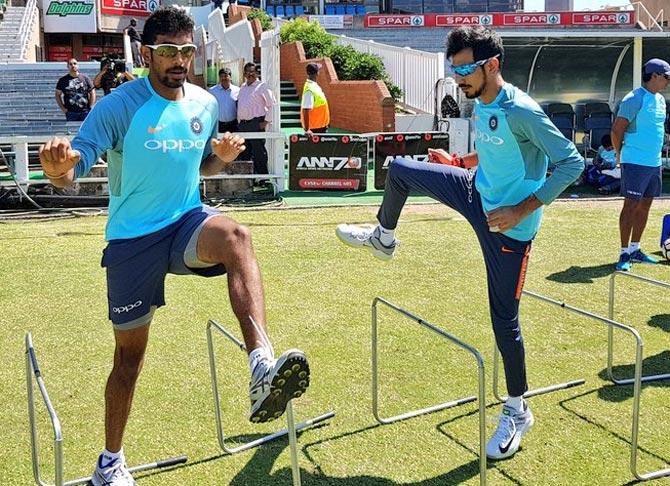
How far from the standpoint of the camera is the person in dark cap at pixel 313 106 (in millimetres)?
15369

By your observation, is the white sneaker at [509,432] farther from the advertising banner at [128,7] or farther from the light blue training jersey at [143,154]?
the advertising banner at [128,7]

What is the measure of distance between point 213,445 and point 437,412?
1.43 metres

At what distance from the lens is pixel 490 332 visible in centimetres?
692

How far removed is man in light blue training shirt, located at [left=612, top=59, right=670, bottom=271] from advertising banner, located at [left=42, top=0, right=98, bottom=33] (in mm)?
33379

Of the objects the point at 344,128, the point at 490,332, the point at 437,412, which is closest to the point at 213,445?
the point at 437,412

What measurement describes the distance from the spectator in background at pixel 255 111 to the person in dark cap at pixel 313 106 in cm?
70

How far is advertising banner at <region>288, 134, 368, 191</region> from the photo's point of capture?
14742 millimetres

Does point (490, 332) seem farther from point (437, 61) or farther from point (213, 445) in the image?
point (437, 61)

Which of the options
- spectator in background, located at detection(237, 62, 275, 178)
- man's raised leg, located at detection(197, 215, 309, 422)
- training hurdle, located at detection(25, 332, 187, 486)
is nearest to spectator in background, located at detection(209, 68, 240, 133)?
spectator in background, located at detection(237, 62, 275, 178)

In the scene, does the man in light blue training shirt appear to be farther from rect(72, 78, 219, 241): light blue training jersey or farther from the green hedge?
the green hedge

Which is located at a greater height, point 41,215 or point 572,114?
point 572,114

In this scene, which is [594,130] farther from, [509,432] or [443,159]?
[509,432]

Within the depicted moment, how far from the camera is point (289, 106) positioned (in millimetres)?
22406

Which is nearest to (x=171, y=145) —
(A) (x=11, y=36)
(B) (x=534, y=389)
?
(B) (x=534, y=389)
